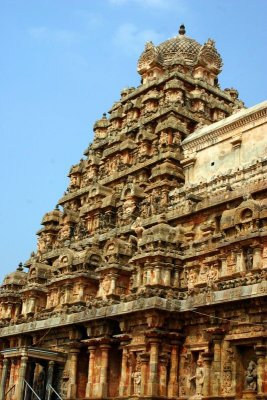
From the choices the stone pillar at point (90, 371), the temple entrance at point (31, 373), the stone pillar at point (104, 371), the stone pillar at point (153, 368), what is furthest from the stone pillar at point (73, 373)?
the stone pillar at point (153, 368)

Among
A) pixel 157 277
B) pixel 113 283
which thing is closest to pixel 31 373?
pixel 113 283

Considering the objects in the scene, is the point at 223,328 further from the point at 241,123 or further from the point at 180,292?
the point at 241,123

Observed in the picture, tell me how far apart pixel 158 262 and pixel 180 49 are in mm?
26174

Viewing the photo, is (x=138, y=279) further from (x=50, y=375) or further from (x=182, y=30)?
(x=182, y=30)

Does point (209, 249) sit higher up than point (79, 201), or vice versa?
point (79, 201)

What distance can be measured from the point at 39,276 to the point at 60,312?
676cm

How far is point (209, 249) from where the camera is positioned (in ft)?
97.1

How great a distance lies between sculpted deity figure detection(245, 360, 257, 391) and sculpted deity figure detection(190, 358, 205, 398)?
264cm

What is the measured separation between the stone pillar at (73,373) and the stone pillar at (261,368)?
13107 millimetres

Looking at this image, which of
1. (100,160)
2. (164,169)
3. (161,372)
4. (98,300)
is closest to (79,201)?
(100,160)

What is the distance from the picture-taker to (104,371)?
104 feet

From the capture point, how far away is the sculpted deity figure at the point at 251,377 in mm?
24109

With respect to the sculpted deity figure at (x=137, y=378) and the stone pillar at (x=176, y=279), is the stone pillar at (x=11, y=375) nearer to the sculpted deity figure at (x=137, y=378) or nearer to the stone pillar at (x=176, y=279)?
the sculpted deity figure at (x=137, y=378)

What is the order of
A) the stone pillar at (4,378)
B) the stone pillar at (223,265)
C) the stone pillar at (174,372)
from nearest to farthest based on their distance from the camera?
the stone pillar at (223,265) → the stone pillar at (174,372) → the stone pillar at (4,378)
